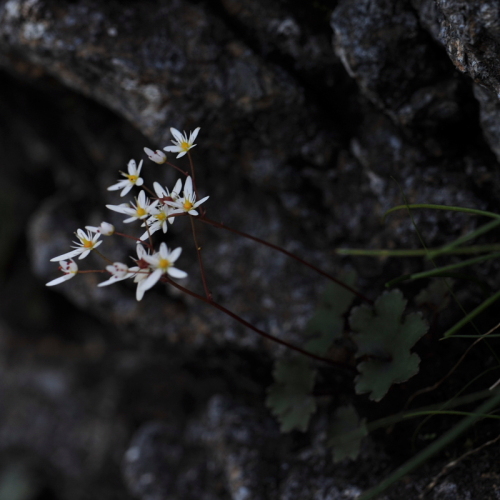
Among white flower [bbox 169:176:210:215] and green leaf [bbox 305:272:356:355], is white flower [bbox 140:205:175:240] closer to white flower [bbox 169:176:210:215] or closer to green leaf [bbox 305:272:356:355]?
white flower [bbox 169:176:210:215]

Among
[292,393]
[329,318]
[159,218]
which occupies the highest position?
[159,218]

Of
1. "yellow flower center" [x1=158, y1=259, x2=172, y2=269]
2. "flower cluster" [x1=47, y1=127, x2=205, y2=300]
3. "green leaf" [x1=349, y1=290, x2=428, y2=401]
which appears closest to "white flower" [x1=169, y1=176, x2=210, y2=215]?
"flower cluster" [x1=47, y1=127, x2=205, y2=300]

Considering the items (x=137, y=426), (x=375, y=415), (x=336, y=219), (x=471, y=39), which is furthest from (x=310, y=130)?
(x=137, y=426)

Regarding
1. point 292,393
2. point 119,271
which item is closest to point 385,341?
point 292,393

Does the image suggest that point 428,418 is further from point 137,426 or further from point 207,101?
point 137,426

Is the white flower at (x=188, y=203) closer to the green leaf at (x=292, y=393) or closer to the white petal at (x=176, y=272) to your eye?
the white petal at (x=176, y=272)

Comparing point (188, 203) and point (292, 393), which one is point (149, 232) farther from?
point (292, 393)
